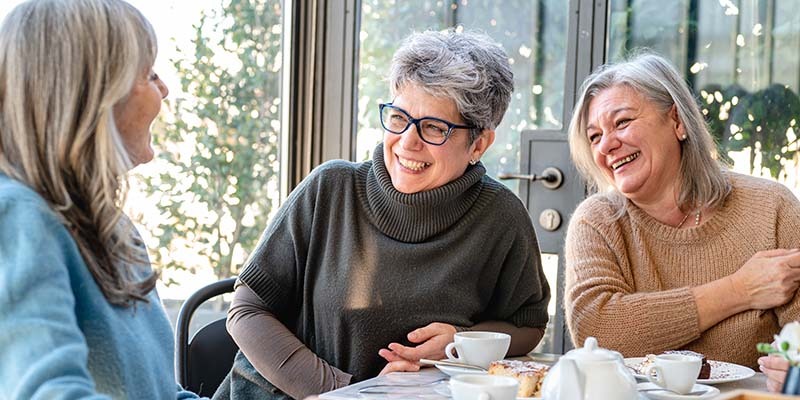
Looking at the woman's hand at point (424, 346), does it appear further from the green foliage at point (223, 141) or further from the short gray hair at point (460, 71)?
the green foliage at point (223, 141)

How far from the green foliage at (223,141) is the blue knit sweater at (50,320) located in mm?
2240

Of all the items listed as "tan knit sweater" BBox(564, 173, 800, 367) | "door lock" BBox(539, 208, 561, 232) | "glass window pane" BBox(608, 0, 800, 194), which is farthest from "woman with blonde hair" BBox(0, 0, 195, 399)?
"glass window pane" BBox(608, 0, 800, 194)

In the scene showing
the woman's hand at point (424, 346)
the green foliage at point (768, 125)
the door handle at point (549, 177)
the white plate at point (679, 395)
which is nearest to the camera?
the white plate at point (679, 395)

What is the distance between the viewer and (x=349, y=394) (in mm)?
1443

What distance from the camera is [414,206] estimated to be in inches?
76.0

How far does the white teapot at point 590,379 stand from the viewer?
4.10ft

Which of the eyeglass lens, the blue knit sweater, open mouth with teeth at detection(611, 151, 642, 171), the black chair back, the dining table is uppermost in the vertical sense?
the eyeglass lens

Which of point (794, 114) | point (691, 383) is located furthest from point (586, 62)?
point (691, 383)

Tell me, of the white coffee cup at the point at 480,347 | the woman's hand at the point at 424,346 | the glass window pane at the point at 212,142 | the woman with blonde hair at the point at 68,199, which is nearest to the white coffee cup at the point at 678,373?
the white coffee cup at the point at 480,347

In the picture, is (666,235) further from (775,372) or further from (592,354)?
(592,354)

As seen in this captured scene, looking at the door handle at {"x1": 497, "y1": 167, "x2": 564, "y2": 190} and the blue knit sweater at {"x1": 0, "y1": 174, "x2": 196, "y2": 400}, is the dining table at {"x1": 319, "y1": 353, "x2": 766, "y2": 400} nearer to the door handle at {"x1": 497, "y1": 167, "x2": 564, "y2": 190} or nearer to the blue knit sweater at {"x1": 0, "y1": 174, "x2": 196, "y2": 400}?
the blue knit sweater at {"x1": 0, "y1": 174, "x2": 196, "y2": 400}

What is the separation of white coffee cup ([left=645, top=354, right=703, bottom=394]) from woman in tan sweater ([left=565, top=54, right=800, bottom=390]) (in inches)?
21.3

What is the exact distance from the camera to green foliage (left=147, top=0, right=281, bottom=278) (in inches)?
133

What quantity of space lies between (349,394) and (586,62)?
1.97 metres
